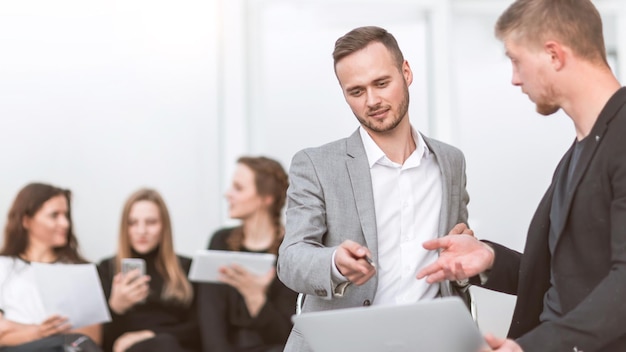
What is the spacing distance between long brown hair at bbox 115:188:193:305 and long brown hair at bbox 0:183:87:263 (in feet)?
0.96

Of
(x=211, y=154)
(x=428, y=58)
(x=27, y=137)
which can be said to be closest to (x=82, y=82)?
(x=27, y=137)

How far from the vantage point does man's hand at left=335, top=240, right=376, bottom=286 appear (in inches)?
84.3

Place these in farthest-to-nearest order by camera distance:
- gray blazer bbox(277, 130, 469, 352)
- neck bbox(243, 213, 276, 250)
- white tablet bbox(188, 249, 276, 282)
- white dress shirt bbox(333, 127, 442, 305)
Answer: neck bbox(243, 213, 276, 250) → white tablet bbox(188, 249, 276, 282) → white dress shirt bbox(333, 127, 442, 305) → gray blazer bbox(277, 130, 469, 352)

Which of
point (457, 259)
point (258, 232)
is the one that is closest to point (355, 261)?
point (457, 259)

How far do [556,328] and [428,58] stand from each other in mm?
4361

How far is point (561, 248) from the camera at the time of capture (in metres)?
2.07

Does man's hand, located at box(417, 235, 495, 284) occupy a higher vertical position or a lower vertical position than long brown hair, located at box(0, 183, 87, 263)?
higher

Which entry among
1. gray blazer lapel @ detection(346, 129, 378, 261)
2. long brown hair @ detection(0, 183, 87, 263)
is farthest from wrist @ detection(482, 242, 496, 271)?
long brown hair @ detection(0, 183, 87, 263)

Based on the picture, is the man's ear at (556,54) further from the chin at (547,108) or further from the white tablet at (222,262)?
the white tablet at (222,262)

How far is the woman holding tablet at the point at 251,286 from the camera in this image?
4.88m

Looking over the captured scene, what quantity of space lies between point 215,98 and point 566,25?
4.13m

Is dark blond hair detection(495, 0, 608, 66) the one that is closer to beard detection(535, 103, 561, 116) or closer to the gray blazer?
beard detection(535, 103, 561, 116)

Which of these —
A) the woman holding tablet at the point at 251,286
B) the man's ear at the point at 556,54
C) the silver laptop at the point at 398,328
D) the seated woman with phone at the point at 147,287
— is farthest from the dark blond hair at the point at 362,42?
the seated woman with phone at the point at 147,287

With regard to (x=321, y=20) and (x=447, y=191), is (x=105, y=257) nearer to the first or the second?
(x=321, y=20)
